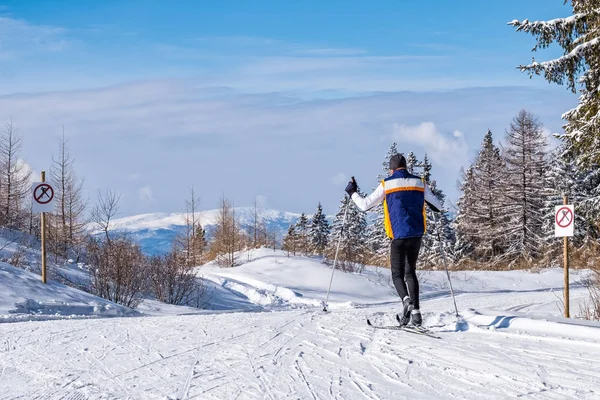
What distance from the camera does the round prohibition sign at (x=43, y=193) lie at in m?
13.8

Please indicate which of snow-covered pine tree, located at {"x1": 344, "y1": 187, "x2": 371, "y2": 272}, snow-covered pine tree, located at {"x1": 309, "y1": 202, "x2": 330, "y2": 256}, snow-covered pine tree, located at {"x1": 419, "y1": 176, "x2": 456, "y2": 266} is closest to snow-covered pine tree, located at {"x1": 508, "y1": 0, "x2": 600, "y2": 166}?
snow-covered pine tree, located at {"x1": 419, "y1": 176, "x2": 456, "y2": 266}

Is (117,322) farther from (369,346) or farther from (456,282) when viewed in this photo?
(456,282)

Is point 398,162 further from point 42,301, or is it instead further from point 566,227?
point 42,301

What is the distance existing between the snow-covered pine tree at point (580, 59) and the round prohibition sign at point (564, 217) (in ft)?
9.63

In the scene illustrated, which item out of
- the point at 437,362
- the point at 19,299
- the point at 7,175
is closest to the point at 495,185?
the point at 7,175

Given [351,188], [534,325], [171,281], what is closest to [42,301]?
[171,281]

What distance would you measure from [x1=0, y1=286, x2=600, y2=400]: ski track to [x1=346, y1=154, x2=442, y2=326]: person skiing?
52 cm

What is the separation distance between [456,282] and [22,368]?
2897cm

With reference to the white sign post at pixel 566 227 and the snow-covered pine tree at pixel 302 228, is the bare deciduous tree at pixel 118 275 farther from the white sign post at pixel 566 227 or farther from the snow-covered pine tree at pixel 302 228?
the snow-covered pine tree at pixel 302 228

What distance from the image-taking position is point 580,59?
52.0 ft

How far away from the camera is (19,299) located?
12.5m

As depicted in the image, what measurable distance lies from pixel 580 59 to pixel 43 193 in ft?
44.2

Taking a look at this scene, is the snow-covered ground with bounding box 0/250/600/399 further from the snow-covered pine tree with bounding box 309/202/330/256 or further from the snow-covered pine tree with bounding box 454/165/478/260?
the snow-covered pine tree with bounding box 309/202/330/256

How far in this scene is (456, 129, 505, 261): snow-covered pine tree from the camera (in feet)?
165
